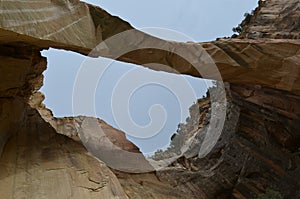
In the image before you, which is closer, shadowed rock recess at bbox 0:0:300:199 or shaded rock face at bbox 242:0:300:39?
shadowed rock recess at bbox 0:0:300:199

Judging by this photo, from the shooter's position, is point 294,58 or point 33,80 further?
point 33,80

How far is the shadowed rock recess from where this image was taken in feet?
16.1

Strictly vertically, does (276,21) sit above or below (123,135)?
above

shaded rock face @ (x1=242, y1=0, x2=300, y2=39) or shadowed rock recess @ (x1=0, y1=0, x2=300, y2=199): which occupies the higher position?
shaded rock face @ (x1=242, y1=0, x2=300, y2=39)

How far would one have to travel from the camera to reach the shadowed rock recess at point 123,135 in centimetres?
492

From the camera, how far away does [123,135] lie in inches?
342

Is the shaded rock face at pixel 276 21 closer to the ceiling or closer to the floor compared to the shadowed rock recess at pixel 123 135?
closer to the ceiling

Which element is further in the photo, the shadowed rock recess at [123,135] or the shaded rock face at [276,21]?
the shaded rock face at [276,21]

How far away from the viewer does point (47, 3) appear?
15.7 feet

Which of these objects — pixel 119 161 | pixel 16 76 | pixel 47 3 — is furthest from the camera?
pixel 119 161

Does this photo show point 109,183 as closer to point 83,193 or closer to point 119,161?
point 83,193

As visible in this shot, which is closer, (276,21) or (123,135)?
(123,135)

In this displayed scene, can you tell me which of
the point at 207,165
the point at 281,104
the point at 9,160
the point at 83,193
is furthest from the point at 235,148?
the point at 9,160

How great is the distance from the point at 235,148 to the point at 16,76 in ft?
20.8
